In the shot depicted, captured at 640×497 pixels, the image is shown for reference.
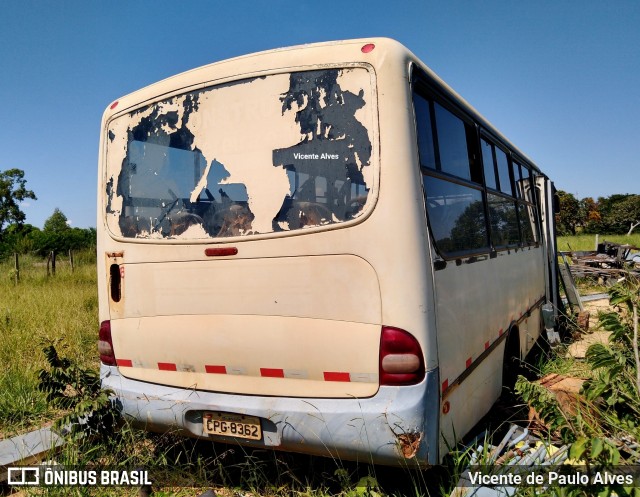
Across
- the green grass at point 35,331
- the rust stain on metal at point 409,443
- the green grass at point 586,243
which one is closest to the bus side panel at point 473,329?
the rust stain on metal at point 409,443

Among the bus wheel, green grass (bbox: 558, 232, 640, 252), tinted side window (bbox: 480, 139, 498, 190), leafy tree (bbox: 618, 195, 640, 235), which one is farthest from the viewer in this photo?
leafy tree (bbox: 618, 195, 640, 235)

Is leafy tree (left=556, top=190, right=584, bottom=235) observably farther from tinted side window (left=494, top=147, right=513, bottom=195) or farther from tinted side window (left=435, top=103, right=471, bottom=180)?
tinted side window (left=435, top=103, right=471, bottom=180)

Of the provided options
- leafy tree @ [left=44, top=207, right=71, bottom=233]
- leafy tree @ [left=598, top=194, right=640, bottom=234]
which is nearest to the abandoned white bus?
leafy tree @ [left=598, top=194, right=640, bottom=234]

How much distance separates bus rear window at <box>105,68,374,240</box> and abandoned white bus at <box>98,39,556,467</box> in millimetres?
11

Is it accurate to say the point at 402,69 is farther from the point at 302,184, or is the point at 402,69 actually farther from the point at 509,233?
the point at 509,233

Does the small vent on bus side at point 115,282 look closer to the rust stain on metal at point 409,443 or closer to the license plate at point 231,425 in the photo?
the license plate at point 231,425

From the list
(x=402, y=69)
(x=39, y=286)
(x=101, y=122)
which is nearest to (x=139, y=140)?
(x=101, y=122)

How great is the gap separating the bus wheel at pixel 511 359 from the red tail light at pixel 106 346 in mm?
3349

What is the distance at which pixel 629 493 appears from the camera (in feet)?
7.95

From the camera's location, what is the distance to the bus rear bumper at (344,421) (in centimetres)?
269

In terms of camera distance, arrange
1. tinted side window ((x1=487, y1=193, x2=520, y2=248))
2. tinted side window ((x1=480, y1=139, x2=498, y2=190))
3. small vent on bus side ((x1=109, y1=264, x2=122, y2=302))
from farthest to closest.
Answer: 1. tinted side window ((x1=487, y1=193, x2=520, y2=248))
2. tinted side window ((x1=480, y1=139, x2=498, y2=190))
3. small vent on bus side ((x1=109, y1=264, x2=122, y2=302))

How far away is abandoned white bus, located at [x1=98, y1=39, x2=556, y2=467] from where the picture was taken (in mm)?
2742

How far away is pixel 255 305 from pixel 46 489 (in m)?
1.80

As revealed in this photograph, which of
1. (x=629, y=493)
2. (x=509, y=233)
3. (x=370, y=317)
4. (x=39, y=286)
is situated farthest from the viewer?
(x=39, y=286)
